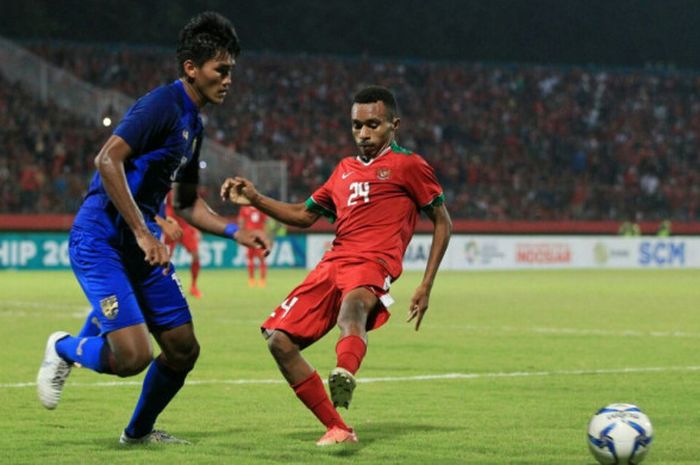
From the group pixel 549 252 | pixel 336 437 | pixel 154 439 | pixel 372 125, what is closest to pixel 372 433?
pixel 336 437

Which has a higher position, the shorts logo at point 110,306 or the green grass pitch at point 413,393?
the shorts logo at point 110,306

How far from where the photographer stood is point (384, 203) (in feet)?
26.0

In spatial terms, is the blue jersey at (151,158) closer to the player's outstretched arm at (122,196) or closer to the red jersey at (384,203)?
the player's outstretched arm at (122,196)

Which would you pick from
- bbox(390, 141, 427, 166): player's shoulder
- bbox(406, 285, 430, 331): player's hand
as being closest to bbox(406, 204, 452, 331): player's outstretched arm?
bbox(406, 285, 430, 331): player's hand

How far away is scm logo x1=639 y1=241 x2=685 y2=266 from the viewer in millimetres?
44938

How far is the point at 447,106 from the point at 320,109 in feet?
17.2

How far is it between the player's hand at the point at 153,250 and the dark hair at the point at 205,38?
3.37 ft

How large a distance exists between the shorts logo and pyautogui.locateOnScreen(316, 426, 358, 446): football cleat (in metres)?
1.31

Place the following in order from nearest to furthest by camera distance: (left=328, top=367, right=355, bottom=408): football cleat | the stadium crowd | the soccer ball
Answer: the soccer ball → (left=328, top=367, right=355, bottom=408): football cleat → the stadium crowd

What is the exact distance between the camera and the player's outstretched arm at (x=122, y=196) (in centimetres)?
674

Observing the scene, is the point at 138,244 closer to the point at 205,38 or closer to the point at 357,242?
the point at 205,38

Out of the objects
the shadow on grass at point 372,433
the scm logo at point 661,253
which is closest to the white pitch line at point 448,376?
the shadow on grass at point 372,433

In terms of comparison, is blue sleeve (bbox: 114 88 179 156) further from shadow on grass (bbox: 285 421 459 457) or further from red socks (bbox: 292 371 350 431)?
shadow on grass (bbox: 285 421 459 457)

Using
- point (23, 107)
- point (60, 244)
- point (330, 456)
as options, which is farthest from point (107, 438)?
point (23, 107)
